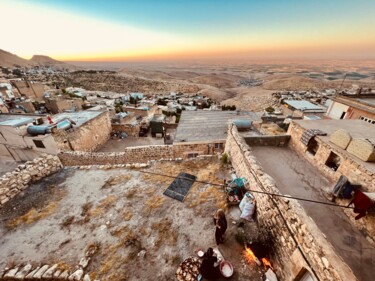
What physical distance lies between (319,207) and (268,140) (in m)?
4.62

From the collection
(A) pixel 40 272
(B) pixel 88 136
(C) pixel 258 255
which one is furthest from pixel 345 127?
(B) pixel 88 136

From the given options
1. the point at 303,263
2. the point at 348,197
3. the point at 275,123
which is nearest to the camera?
the point at 303,263

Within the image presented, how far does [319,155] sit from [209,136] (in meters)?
7.63

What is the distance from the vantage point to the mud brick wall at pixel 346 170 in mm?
4960

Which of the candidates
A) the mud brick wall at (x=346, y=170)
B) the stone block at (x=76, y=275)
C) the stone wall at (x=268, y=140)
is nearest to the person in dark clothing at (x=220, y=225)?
the mud brick wall at (x=346, y=170)

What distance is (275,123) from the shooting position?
22.9 m

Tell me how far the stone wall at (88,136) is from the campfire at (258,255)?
1543 cm

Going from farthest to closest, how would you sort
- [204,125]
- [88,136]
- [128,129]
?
[128,129]
[88,136]
[204,125]

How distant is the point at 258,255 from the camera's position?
488 cm

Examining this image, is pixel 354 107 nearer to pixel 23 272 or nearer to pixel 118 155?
pixel 118 155

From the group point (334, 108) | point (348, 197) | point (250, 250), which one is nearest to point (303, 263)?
point (250, 250)

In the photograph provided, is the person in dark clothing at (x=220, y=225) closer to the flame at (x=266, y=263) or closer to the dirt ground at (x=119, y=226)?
the dirt ground at (x=119, y=226)

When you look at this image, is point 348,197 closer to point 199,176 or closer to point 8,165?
point 199,176

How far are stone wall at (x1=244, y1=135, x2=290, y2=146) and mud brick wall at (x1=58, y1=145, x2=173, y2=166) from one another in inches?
252
